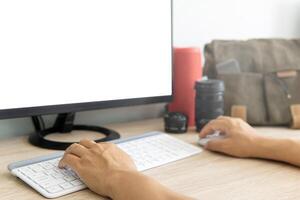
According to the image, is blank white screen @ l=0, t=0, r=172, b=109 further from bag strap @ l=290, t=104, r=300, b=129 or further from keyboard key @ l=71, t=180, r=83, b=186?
→ bag strap @ l=290, t=104, r=300, b=129

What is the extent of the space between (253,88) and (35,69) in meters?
0.68

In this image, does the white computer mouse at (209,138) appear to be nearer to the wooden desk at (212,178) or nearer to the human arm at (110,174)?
the wooden desk at (212,178)

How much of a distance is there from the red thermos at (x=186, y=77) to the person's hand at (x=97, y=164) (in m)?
0.52

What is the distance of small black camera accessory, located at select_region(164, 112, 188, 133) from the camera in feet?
3.72

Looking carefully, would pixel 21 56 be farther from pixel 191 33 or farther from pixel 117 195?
pixel 191 33

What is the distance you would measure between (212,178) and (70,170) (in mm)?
283

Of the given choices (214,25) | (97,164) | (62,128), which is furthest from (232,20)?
(97,164)

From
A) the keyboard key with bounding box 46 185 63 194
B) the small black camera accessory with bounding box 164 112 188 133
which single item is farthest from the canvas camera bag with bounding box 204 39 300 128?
the keyboard key with bounding box 46 185 63 194

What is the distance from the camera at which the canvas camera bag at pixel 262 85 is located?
1221 millimetres

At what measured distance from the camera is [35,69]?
906 mm

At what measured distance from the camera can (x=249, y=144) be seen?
91cm

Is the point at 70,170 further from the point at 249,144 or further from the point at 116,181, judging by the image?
the point at 249,144

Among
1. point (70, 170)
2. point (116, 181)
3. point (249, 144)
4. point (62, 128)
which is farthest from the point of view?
point (62, 128)

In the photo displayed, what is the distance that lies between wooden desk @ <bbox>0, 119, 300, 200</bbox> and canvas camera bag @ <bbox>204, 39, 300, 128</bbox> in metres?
0.34
